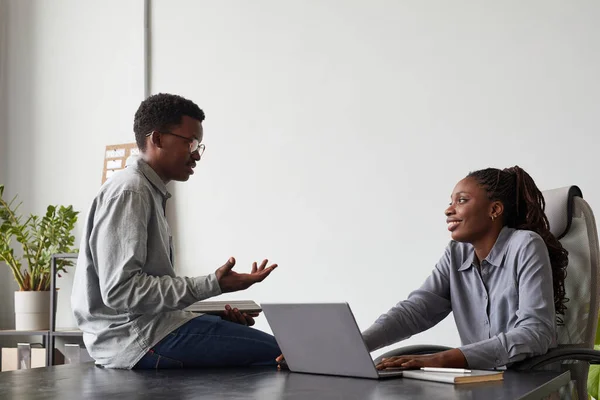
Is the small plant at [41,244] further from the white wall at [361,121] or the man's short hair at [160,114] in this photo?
the man's short hair at [160,114]

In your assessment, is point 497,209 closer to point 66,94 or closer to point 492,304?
point 492,304

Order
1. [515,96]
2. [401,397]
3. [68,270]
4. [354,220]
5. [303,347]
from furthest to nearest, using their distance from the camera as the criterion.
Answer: [68,270], [354,220], [515,96], [303,347], [401,397]

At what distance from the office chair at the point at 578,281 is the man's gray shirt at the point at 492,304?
9 centimetres

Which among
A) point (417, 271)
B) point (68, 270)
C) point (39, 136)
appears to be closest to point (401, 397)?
point (417, 271)

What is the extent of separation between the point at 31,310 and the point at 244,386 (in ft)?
10.0

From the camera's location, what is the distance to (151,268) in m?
2.02

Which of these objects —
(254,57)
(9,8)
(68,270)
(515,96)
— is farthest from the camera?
(9,8)

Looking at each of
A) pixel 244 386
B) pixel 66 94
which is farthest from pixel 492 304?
pixel 66 94

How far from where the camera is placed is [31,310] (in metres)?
4.29

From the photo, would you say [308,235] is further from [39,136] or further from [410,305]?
[39,136]

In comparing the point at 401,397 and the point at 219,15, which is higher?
the point at 219,15

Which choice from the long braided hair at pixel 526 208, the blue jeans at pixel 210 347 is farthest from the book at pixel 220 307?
the long braided hair at pixel 526 208

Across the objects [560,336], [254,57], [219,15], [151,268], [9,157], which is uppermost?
[219,15]

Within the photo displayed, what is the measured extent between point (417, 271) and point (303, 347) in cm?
189
